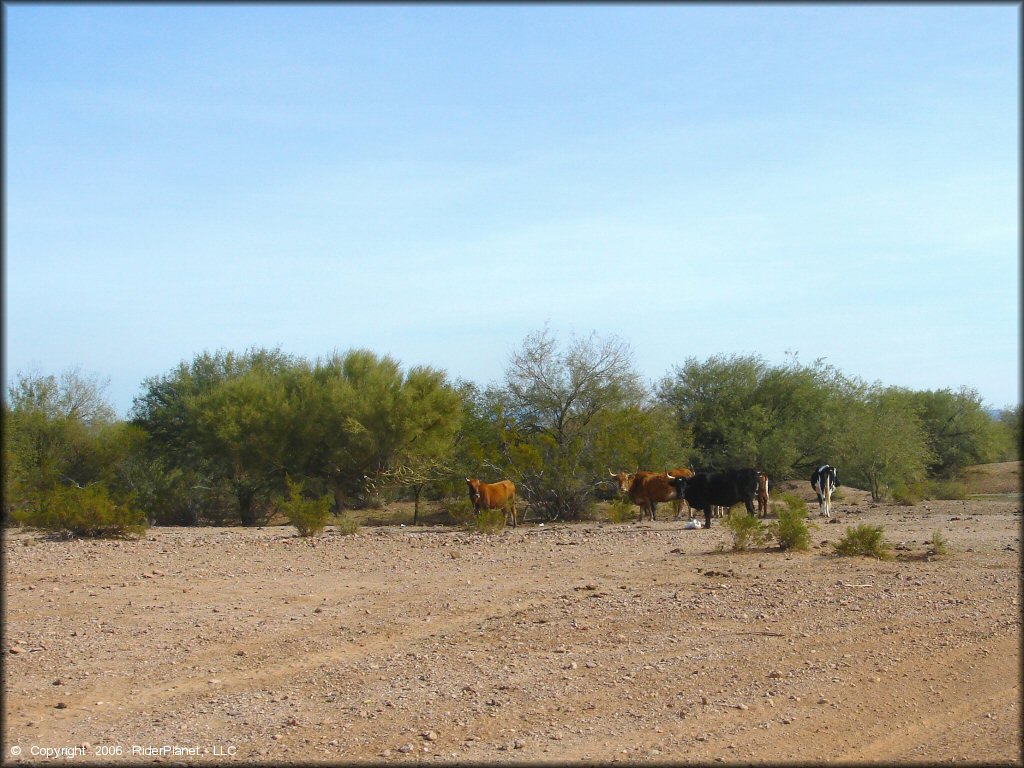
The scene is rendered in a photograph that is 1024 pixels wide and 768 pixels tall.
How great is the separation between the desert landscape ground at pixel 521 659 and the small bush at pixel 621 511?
8.53 metres

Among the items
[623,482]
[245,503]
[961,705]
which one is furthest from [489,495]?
[961,705]

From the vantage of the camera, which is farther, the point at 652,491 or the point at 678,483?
the point at 652,491

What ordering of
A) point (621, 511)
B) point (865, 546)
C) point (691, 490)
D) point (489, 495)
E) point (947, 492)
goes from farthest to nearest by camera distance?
1. point (947, 492)
2. point (621, 511)
3. point (489, 495)
4. point (691, 490)
5. point (865, 546)

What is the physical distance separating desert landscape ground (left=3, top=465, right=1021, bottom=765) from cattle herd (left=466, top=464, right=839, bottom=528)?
5780 millimetres

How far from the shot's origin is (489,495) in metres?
24.0

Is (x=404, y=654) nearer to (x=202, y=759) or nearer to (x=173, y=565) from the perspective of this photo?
(x=202, y=759)

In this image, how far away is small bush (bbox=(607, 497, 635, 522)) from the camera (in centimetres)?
2517

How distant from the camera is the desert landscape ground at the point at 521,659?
7477 mm

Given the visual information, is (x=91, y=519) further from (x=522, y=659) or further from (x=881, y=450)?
(x=881, y=450)

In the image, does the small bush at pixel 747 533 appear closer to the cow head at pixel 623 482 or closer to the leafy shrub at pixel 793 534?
the leafy shrub at pixel 793 534

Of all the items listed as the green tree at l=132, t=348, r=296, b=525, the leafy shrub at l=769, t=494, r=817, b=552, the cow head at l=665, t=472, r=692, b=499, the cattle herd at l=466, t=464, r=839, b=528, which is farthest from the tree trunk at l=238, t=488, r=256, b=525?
the leafy shrub at l=769, t=494, r=817, b=552

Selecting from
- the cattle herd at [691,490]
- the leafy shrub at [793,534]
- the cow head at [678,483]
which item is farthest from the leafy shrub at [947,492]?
the leafy shrub at [793,534]

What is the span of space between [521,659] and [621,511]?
52.2 feet

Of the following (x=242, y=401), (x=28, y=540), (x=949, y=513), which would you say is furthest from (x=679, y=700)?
(x=242, y=401)
